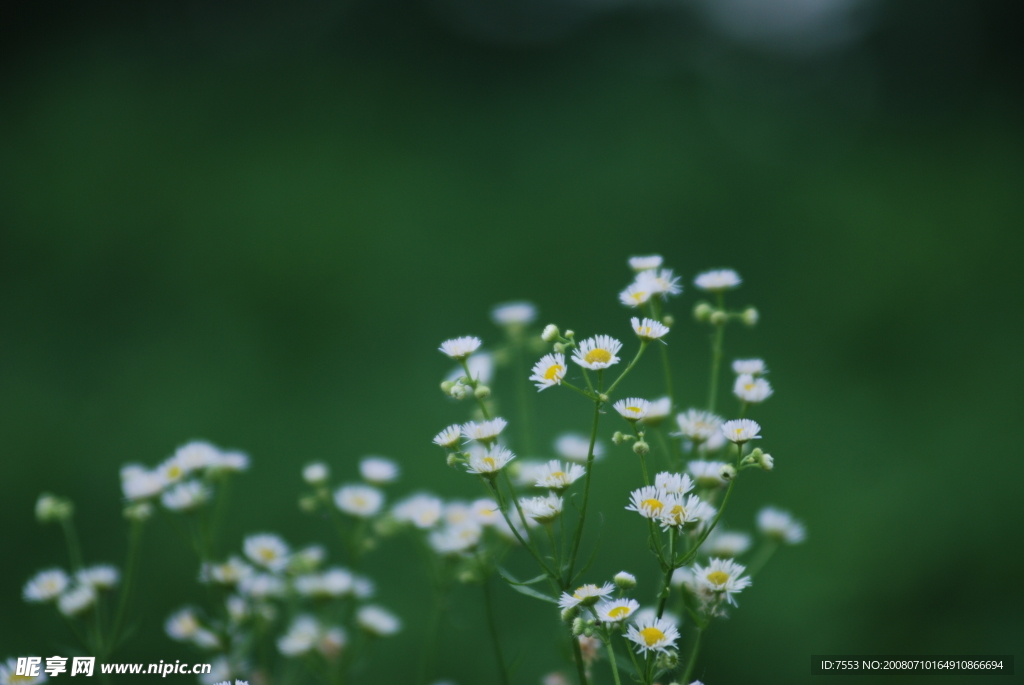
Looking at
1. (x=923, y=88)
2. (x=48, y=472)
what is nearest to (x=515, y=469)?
(x=48, y=472)

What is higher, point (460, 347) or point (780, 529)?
point (460, 347)

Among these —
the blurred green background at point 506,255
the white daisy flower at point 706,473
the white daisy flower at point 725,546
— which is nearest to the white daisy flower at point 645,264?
the white daisy flower at point 706,473

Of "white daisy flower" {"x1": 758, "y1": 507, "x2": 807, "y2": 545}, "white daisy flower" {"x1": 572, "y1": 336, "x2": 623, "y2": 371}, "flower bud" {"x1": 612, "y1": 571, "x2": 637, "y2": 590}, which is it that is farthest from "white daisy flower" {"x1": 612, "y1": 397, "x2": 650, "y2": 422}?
"white daisy flower" {"x1": 758, "y1": 507, "x2": 807, "y2": 545}

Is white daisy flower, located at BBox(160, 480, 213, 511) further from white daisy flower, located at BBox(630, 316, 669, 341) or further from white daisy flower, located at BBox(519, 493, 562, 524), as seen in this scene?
white daisy flower, located at BBox(630, 316, 669, 341)

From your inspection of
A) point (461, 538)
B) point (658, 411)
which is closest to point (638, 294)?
point (658, 411)

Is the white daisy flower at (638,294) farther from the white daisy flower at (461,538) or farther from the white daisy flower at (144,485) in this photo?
the white daisy flower at (144,485)

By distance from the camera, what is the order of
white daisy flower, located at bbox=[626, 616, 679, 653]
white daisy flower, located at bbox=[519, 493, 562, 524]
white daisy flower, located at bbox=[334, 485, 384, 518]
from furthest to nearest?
white daisy flower, located at bbox=[334, 485, 384, 518] → white daisy flower, located at bbox=[519, 493, 562, 524] → white daisy flower, located at bbox=[626, 616, 679, 653]

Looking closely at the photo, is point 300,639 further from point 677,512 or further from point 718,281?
point 718,281
